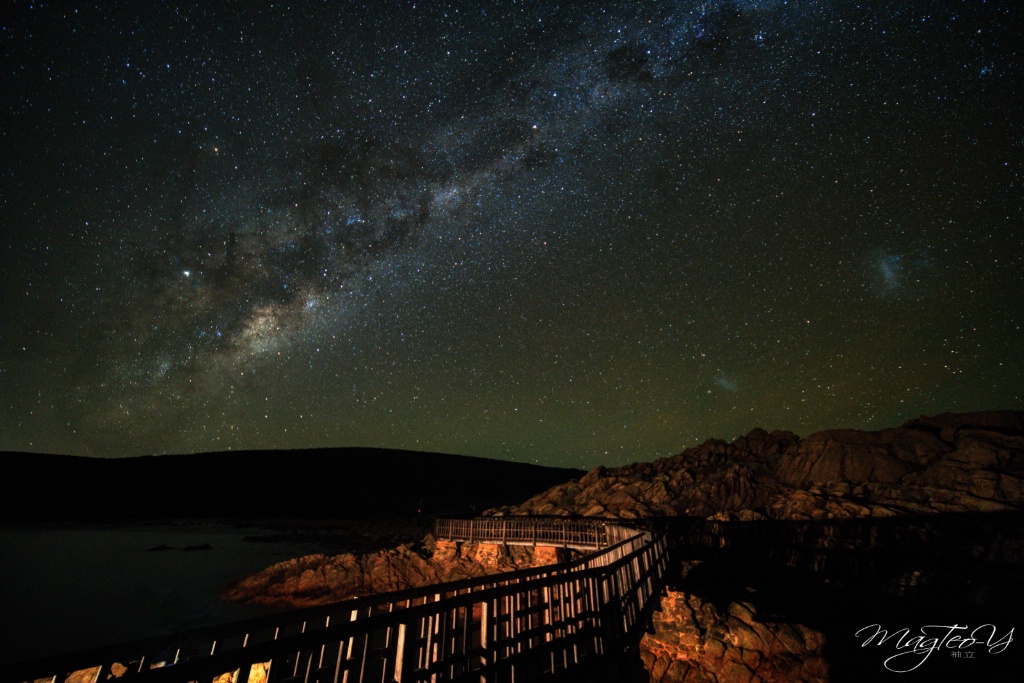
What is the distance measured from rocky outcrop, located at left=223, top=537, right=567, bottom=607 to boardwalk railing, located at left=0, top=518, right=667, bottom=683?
18.7m

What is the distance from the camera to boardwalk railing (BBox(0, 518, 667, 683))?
109 inches

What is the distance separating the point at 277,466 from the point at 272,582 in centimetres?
10854

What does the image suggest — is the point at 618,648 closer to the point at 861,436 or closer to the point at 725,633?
the point at 725,633

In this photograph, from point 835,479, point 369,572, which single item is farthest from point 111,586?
point 835,479

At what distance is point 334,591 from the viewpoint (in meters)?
28.4

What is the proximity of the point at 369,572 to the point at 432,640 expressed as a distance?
2795 cm

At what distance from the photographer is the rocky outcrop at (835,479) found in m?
22.2

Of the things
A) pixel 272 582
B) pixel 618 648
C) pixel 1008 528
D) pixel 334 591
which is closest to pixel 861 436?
pixel 1008 528

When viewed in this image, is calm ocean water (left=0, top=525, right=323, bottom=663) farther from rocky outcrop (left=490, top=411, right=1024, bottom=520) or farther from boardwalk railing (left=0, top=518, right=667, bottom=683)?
boardwalk railing (left=0, top=518, right=667, bottom=683)

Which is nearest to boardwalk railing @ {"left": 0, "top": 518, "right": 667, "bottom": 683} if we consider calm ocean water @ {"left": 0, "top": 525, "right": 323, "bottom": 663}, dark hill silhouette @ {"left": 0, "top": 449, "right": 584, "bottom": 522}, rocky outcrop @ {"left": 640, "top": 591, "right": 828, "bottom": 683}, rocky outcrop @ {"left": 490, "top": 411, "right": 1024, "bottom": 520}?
rocky outcrop @ {"left": 640, "top": 591, "right": 828, "bottom": 683}

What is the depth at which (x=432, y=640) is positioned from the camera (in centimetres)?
450

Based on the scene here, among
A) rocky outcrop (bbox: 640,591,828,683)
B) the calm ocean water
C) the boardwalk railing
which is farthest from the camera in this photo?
the calm ocean water

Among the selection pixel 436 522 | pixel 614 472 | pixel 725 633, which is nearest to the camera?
pixel 725 633

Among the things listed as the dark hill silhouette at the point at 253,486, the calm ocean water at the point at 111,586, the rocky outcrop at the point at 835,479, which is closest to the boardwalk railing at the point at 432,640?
the rocky outcrop at the point at 835,479
